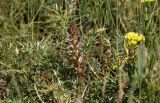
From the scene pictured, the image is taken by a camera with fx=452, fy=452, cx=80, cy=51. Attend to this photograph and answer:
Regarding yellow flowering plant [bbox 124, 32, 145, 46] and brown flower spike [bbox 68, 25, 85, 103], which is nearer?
yellow flowering plant [bbox 124, 32, 145, 46]

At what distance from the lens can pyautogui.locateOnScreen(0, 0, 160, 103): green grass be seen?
6.11ft

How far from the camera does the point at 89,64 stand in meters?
2.12

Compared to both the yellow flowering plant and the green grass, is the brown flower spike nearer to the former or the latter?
the green grass

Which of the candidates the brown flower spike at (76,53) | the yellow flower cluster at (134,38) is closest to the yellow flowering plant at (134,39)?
the yellow flower cluster at (134,38)

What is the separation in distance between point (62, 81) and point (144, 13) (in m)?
0.57

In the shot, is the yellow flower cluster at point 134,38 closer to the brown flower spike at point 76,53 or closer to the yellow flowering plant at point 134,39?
the yellow flowering plant at point 134,39

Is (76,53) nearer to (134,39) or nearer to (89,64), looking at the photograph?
(89,64)

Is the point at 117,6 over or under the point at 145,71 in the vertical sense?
over

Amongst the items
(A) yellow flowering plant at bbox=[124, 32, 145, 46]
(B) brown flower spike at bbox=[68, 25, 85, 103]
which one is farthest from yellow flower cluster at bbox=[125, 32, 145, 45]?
(B) brown flower spike at bbox=[68, 25, 85, 103]

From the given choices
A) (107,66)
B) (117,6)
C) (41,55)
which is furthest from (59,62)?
(117,6)

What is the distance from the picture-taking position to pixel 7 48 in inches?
93.7

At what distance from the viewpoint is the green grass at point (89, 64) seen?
1863 millimetres

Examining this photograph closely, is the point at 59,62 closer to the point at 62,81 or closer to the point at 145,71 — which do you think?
the point at 62,81

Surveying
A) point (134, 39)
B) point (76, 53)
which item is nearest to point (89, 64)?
point (76, 53)
